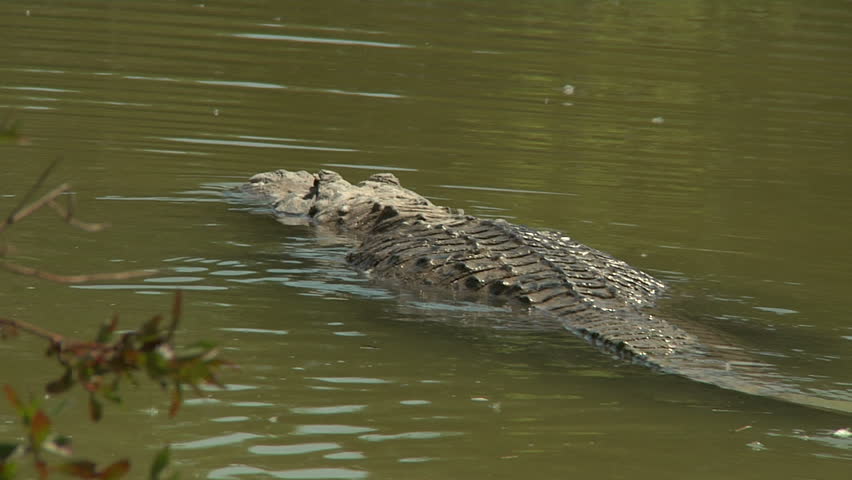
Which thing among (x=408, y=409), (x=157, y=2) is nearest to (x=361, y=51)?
(x=157, y=2)

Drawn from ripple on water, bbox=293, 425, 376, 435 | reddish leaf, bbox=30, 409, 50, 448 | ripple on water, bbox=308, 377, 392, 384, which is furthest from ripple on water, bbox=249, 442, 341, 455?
reddish leaf, bbox=30, 409, 50, 448

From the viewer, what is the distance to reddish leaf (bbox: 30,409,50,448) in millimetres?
2150

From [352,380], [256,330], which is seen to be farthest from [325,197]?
Result: [352,380]

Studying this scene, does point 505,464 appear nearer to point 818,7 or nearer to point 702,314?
point 702,314

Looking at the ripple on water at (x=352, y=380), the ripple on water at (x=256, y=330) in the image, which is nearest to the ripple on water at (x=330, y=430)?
the ripple on water at (x=352, y=380)

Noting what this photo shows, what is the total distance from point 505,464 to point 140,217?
16.2ft

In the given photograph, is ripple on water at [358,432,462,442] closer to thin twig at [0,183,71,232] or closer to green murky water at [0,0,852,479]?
green murky water at [0,0,852,479]

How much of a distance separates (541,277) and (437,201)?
140 inches

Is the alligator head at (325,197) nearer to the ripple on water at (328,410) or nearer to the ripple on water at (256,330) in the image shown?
the ripple on water at (256,330)

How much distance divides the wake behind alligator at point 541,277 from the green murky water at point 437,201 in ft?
0.56

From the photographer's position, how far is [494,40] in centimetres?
2011

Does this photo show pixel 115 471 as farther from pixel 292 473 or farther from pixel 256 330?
pixel 256 330

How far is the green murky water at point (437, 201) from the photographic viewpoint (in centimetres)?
497

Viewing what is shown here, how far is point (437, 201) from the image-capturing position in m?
10.7
